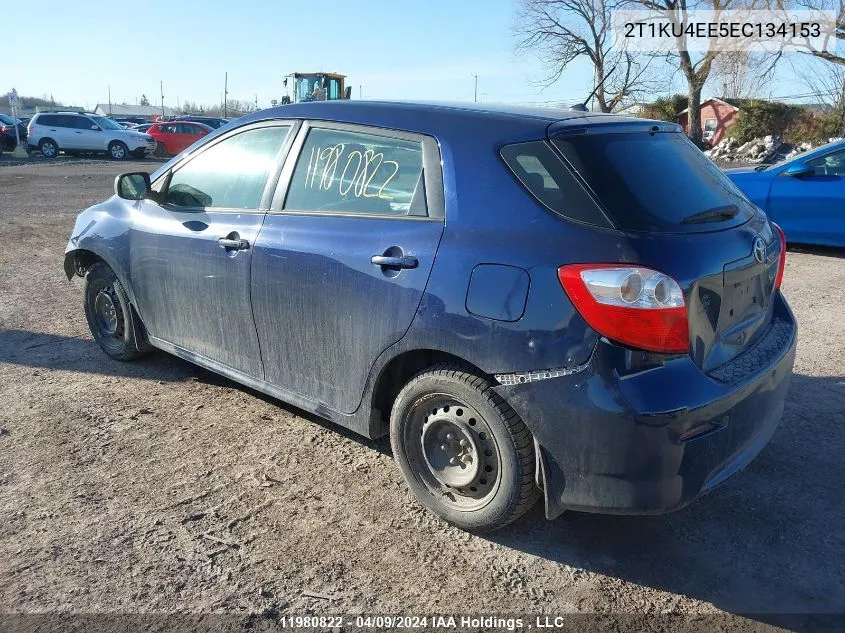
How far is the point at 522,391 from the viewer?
8.66 ft

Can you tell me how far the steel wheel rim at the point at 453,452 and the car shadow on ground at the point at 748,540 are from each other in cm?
24

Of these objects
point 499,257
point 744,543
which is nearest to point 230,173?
point 499,257

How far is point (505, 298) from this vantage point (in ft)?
8.71

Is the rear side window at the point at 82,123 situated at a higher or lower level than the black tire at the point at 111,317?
higher

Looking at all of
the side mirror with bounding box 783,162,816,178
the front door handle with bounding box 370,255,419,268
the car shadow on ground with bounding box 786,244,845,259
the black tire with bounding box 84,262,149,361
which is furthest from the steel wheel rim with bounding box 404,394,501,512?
the car shadow on ground with bounding box 786,244,845,259

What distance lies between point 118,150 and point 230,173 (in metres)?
29.7

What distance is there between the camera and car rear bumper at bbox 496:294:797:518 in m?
2.47

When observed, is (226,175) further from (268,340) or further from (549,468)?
(549,468)

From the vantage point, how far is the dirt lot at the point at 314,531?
2619 mm

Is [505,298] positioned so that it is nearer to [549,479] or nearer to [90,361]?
[549,479]

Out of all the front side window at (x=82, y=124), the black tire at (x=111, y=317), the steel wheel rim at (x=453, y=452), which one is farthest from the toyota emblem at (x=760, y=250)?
the front side window at (x=82, y=124)

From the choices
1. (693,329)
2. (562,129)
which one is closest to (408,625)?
(693,329)

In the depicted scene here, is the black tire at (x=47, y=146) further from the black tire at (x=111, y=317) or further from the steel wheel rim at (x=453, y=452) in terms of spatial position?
the steel wheel rim at (x=453, y=452)

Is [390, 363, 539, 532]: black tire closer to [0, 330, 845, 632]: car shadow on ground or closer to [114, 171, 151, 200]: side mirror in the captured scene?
[0, 330, 845, 632]: car shadow on ground
